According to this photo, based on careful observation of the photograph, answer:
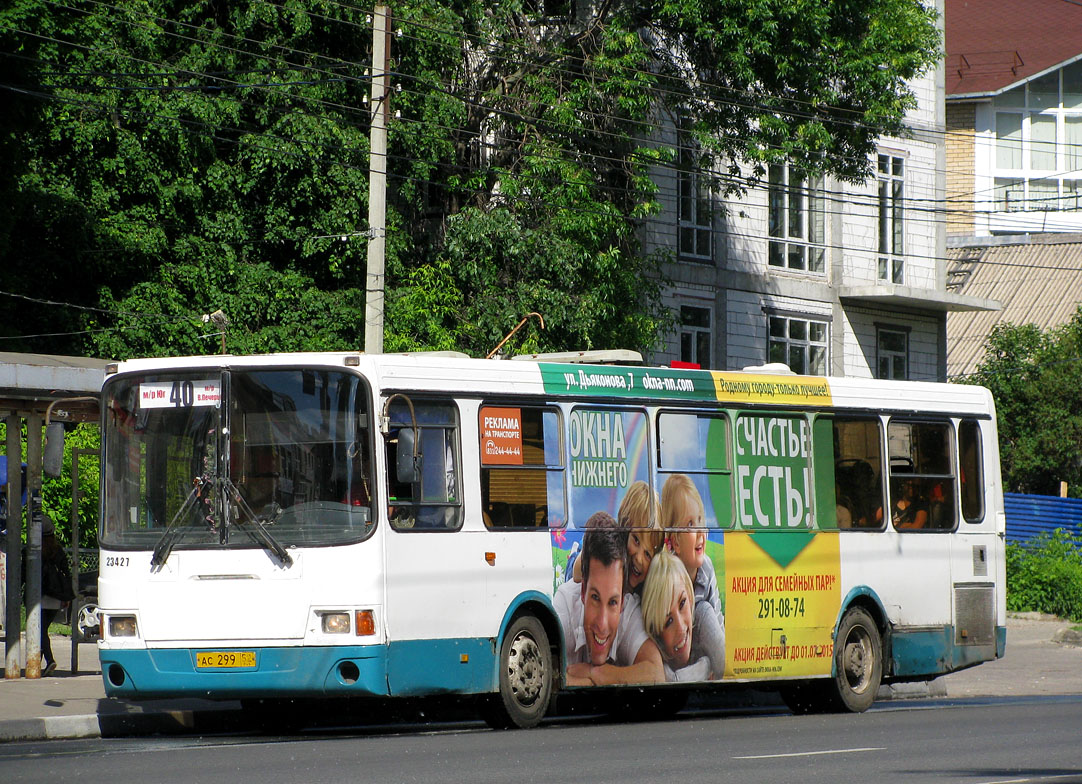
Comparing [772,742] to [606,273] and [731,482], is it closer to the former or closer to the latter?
[731,482]

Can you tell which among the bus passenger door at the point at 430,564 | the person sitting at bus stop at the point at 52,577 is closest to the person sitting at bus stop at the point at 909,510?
the bus passenger door at the point at 430,564

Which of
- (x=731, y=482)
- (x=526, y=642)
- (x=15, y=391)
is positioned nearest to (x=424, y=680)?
(x=526, y=642)

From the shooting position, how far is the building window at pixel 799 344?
3753 centimetres

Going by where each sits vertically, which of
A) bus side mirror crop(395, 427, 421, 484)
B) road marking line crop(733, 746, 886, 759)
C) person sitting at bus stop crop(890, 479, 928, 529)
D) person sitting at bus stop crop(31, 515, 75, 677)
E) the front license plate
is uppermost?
bus side mirror crop(395, 427, 421, 484)

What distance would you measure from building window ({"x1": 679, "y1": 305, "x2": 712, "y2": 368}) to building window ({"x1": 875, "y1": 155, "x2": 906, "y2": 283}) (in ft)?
22.5

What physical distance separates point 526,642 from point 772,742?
2.09 meters

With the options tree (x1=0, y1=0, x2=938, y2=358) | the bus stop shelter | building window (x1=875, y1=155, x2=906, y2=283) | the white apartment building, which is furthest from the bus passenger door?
building window (x1=875, y1=155, x2=906, y2=283)

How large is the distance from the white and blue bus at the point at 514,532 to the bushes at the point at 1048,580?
15.4 meters

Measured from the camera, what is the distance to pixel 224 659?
40.1 feet

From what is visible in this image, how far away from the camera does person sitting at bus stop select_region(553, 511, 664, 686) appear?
13.8 meters

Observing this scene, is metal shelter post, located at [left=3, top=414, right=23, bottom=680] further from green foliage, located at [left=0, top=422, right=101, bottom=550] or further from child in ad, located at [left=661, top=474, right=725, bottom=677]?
child in ad, located at [left=661, top=474, right=725, bottom=677]

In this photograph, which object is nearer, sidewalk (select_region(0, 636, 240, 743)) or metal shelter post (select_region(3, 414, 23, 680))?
sidewalk (select_region(0, 636, 240, 743))

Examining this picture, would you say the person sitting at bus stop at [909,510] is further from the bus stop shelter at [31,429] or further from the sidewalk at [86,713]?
the bus stop shelter at [31,429]

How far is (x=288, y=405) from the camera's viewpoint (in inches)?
489
